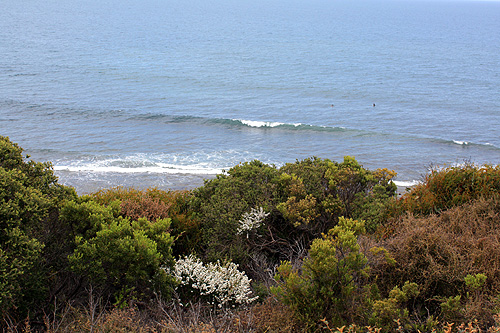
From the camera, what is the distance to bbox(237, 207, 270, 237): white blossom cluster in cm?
973

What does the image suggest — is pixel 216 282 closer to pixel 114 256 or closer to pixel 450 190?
pixel 114 256

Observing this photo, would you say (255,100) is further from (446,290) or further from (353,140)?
(446,290)

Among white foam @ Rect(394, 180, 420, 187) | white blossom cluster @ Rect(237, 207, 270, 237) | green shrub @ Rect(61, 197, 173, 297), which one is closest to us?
green shrub @ Rect(61, 197, 173, 297)

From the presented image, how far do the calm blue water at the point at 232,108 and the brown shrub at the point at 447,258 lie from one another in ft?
40.9

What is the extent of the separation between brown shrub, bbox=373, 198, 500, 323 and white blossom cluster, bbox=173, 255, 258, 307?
2.48 m

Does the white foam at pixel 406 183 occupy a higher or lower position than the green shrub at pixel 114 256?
lower

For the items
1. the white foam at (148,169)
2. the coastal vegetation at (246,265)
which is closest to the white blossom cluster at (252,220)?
the coastal vegetation at (246,265)

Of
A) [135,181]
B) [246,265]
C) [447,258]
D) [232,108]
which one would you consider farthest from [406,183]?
[232,108]

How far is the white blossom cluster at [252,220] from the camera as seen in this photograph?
9.73 meters

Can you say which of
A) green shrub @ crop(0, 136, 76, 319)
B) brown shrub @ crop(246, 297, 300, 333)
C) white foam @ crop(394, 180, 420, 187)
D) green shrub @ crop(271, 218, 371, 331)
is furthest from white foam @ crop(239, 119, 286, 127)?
green shrub @ crop(271, 218, 371, 331)

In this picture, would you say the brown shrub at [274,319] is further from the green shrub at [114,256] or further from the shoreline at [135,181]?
the shoreline at [135,181]

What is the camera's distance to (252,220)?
9906 millimetres

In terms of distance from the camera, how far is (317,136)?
29.7m

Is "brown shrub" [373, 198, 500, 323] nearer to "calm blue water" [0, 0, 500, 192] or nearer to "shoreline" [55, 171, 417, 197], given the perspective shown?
"shoreline" [55, 171, 417, 197]
